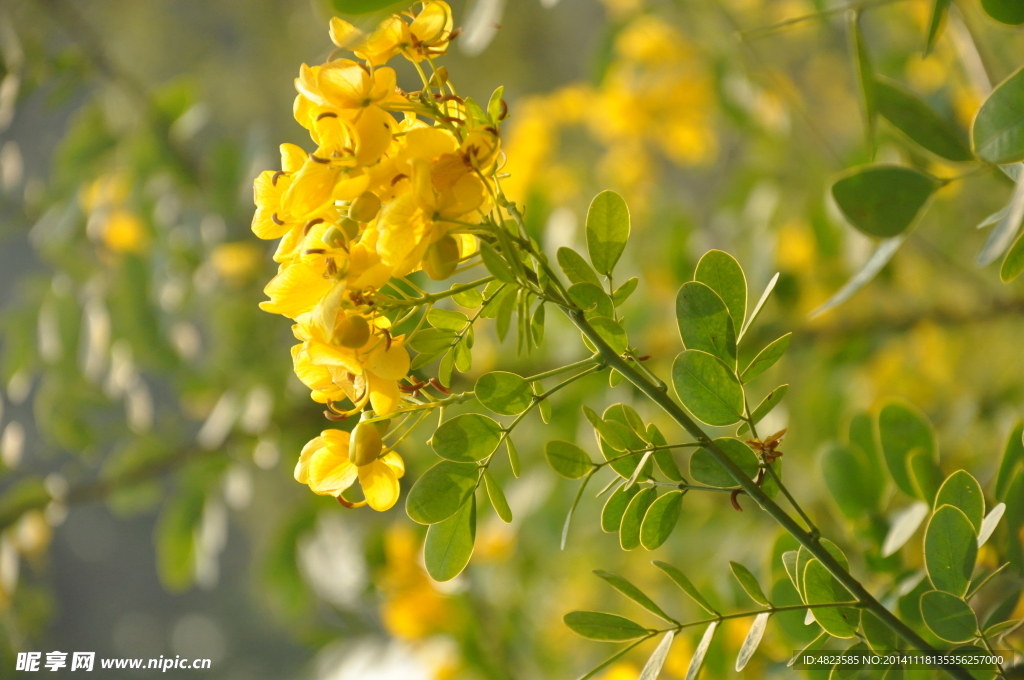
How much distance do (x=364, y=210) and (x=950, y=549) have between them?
21 cm

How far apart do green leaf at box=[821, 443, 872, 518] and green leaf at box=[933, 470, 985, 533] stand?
103mm

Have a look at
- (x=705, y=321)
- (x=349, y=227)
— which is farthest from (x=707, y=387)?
(x=349, y=227)

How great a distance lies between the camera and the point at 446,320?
0.80 feet

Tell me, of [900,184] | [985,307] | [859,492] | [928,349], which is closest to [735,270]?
[900,184]

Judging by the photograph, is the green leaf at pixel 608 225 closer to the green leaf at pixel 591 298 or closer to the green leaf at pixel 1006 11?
the green leaf at pixel 591 298

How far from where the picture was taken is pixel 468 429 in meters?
0.24

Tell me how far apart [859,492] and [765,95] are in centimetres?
62

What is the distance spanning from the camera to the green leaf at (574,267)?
0.23 metres

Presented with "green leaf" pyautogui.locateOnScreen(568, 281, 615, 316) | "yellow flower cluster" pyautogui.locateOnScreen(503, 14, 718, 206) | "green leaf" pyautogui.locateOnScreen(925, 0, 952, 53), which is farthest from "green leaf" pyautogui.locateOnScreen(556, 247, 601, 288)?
"yellow flower cluster" pyautogui.locateOnScreen(503, 14, 718, 206)

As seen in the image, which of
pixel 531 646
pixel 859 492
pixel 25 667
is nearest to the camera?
pixel 859 492

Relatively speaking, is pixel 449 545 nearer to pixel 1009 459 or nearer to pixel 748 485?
pixel 748 485

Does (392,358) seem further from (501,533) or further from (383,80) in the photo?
(501,533)

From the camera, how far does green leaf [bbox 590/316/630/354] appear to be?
23 cm

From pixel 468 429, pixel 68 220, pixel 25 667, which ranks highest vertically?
pixel 68 220
